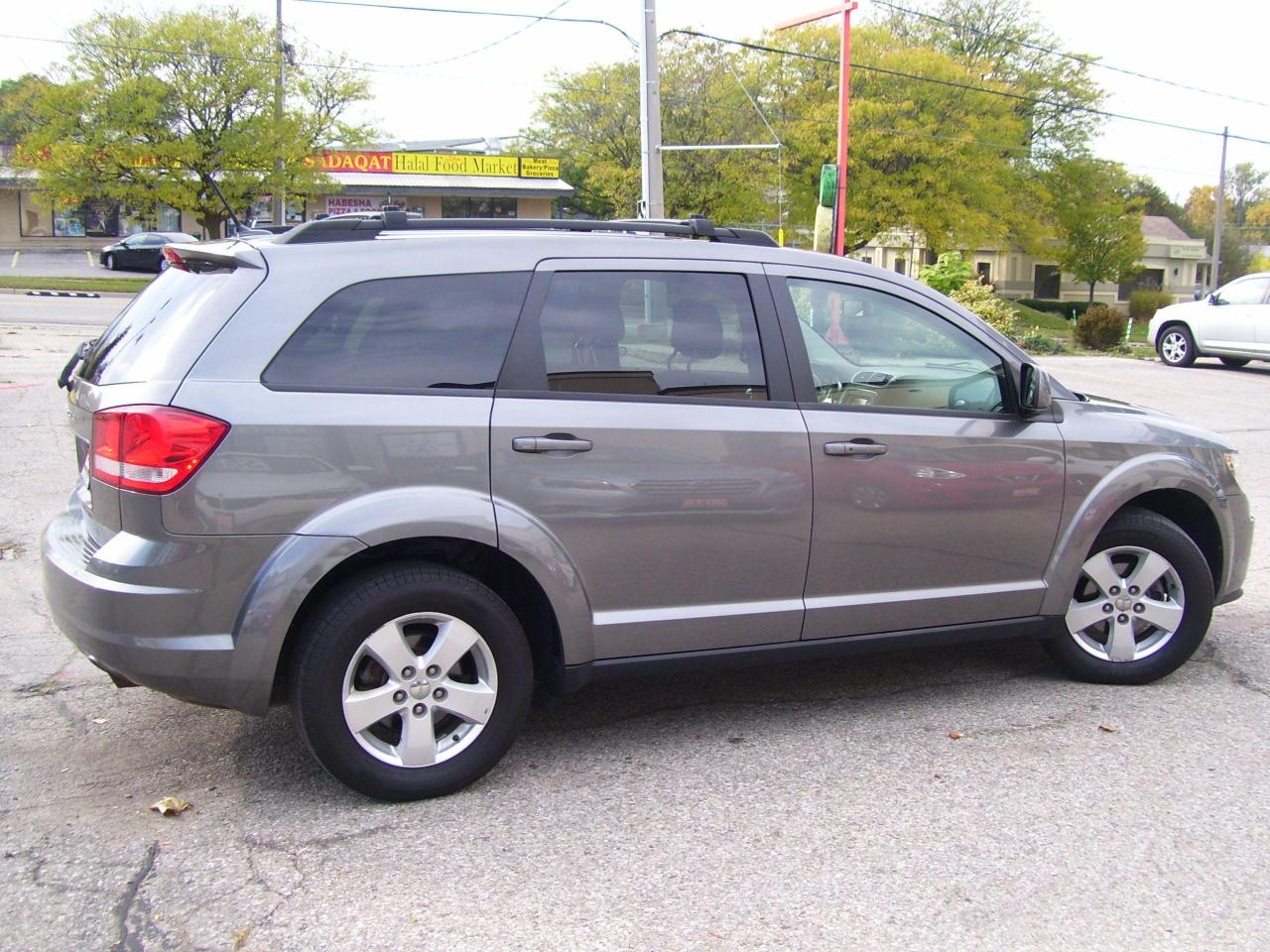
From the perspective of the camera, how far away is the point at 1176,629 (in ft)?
15.5

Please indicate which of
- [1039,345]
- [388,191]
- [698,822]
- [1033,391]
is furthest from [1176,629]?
[388,191]

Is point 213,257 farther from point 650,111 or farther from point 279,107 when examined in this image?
point 279,107

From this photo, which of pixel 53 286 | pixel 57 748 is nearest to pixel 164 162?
pixel 53 286

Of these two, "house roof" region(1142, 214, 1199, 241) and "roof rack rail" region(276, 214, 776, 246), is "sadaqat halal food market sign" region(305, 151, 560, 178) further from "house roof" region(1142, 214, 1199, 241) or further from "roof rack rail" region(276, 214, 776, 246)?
"roof rack rail" region(276, 214, 776, 246)

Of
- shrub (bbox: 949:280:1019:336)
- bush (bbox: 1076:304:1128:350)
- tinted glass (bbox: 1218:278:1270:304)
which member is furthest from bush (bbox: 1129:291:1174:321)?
tinted glass (bbox: 1218:278:1270:304)

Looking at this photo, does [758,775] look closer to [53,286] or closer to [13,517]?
[13,517]

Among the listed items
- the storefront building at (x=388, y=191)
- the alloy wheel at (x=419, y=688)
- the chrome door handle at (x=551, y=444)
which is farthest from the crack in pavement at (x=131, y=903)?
the storefront building at (x=388, y=191)

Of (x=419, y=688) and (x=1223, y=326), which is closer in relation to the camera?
(x=419, y=688)

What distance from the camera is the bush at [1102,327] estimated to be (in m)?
23.9

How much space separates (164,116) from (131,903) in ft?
111

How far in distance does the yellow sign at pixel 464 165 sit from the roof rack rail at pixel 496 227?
172 feet

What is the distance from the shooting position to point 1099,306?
80.7 ft

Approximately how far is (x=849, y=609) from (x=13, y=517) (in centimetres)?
543

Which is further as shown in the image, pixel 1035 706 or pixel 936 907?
pixel 1035 706
